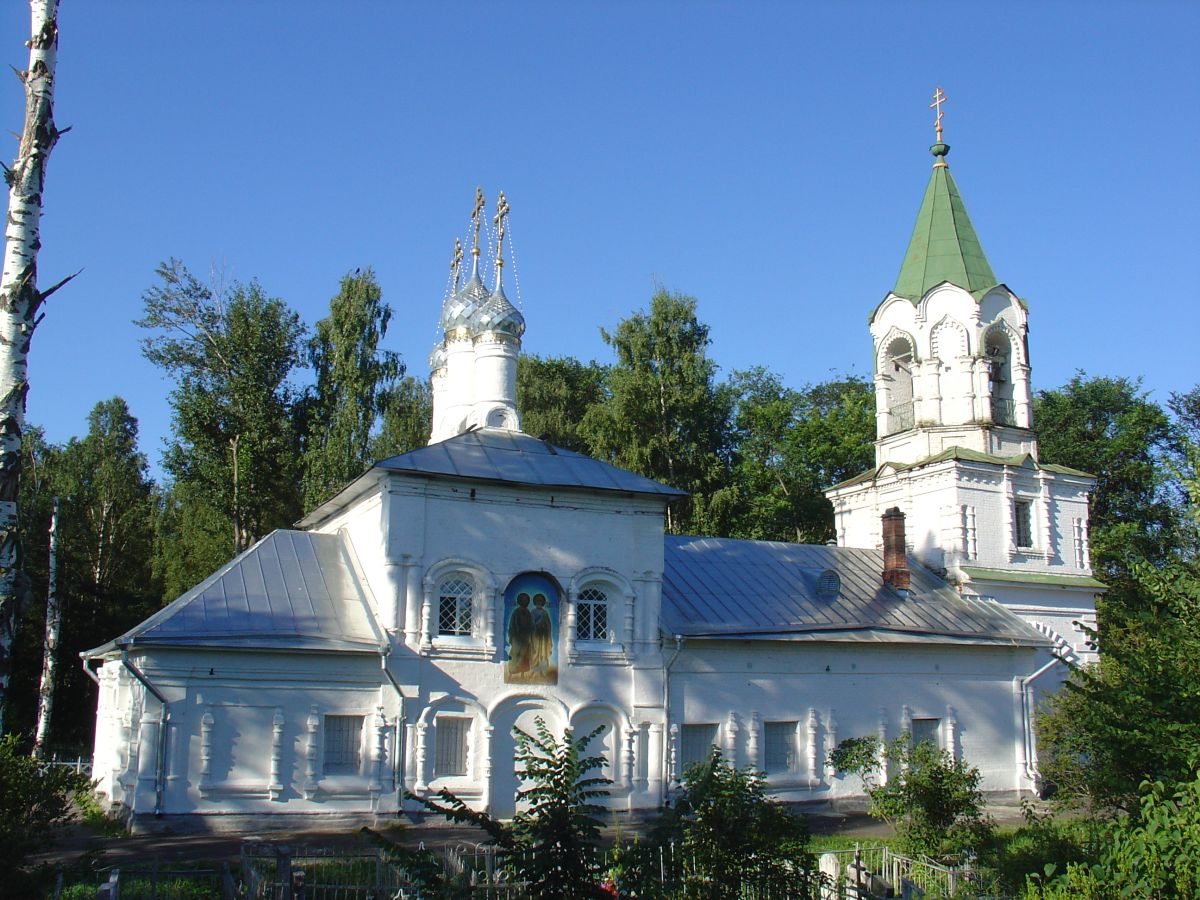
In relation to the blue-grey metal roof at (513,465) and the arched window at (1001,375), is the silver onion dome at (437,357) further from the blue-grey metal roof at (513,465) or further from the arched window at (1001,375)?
the arched window at (1001,375)

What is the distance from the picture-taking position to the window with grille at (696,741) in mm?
16562

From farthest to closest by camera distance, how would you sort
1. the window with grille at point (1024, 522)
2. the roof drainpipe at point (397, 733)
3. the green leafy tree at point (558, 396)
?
the green leafy tree at point (558, 396) < the window with grille at point (1024, 522) < the roof drainpipe at point (397, 733)

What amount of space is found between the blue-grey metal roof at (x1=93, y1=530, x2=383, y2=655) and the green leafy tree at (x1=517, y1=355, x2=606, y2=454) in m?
14.7

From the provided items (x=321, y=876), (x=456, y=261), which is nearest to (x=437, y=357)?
(x=456, y=261)

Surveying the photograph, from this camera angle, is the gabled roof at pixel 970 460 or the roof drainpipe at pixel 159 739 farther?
the gabled roof at pixel 970 460

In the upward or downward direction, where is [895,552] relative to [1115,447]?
downward

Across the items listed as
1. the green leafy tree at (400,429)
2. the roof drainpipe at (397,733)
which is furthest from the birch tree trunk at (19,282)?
the green leafy tree at (400,429)

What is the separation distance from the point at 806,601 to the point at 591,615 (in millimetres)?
4688

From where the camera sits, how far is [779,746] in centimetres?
1738

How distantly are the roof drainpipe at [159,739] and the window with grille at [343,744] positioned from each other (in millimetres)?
2007

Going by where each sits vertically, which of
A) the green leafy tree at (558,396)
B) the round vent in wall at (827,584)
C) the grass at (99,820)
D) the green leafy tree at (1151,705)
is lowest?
the grass at (99,820)

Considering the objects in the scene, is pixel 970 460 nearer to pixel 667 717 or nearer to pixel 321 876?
pixel 667 717

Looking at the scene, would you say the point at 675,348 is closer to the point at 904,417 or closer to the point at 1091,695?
the point at 904,417

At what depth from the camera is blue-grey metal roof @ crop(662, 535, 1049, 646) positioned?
17672 millimetres
